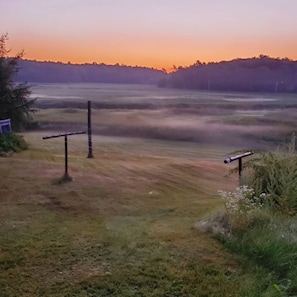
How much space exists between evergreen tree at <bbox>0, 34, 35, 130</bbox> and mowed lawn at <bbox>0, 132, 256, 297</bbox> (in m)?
8.52

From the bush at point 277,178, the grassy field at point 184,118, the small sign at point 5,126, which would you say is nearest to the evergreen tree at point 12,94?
the small sign at point 5,126

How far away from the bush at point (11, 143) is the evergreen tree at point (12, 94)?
228 centimetres

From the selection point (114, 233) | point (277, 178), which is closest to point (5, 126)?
point (114, 233)

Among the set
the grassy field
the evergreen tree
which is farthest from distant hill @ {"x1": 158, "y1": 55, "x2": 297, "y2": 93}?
the evergreen tree

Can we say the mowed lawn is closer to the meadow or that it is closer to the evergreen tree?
the meadow

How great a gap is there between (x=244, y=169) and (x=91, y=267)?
3.40 metres

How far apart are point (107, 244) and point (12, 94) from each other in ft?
43.6

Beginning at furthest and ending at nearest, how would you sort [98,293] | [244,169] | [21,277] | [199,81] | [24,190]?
[199,81] → [24,190] → [244,169] → [21,277] → [98,293]

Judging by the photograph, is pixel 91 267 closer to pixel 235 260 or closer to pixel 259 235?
pixel 235 260

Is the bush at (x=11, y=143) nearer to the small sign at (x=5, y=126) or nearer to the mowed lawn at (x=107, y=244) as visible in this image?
the small sign at (x=5, y=126)

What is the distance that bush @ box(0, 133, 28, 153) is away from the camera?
13.1 meters

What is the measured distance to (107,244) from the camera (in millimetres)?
4449

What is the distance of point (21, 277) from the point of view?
369 centimetres

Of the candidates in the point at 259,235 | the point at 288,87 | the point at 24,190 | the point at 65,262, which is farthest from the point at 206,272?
the point at 288,87
